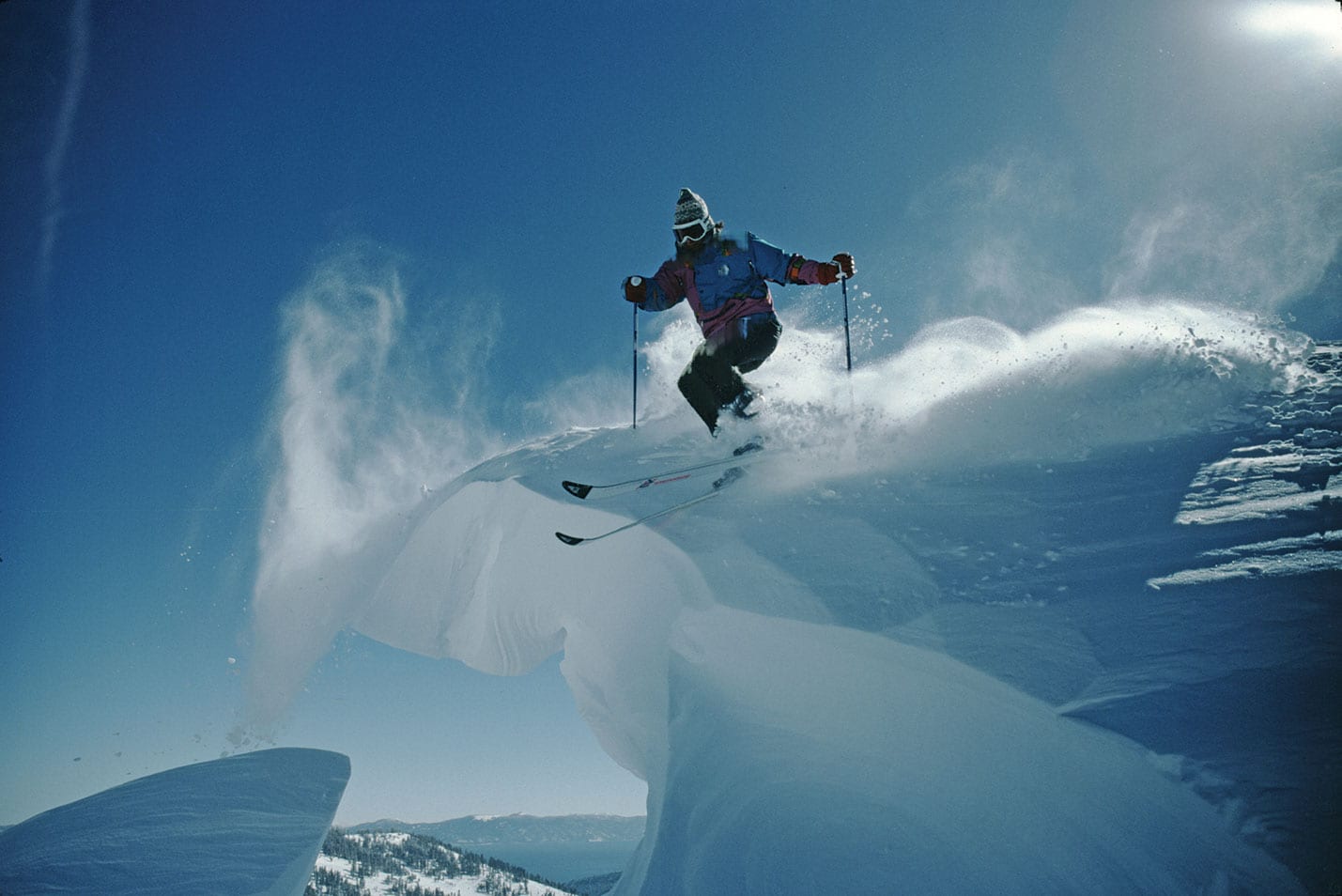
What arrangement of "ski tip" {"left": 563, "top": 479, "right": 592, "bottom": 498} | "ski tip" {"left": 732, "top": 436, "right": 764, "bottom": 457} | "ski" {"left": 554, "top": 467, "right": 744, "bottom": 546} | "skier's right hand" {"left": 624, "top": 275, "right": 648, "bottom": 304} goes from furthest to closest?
1. "skier's right hand" {"left": 624, "top": 275, "right": 648, "bottom": 304}
2. "ski tip" {"left": 732, "top": 436, "right": 764, "bottom": 457}
3. "ski tip" {"left": 563, "top": 479, "right": 592, "bottom": 498}
4. "ski" {"left": 554, "top": 467, "right": 744, "bottom": 546}

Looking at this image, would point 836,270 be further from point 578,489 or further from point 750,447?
point 578,489

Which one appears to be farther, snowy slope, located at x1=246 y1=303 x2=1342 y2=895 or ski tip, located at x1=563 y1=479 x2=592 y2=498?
ski tip, located at x1=563 y1=479 x2=592 y2=498

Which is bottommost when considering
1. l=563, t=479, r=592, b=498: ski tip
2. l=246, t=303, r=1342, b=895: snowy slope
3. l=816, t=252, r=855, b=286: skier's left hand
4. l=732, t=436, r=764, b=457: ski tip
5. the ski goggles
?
l=246, t=303, r=1342, b=895: snowy slope


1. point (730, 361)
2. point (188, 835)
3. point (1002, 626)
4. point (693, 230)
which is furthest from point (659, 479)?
point (188, 835)

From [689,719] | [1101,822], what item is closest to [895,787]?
[1101,822]

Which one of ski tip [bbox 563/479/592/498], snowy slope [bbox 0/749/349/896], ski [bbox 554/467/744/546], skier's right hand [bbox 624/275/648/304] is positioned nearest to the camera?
snowy slope [bbox 0/749/349/896]

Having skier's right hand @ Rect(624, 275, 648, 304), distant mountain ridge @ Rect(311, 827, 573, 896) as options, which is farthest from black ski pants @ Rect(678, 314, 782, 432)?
distant mountain ridge @ Rect(311, 827, 573, 896)

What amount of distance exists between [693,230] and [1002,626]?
214 inches

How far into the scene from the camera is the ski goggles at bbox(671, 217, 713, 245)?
737cm

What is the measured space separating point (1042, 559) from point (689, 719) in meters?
2.81

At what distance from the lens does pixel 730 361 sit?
748cm

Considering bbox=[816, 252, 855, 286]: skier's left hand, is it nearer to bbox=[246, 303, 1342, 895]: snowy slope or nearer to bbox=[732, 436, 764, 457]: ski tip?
bbox=[246, 303, 1342, 895]: snowy slope

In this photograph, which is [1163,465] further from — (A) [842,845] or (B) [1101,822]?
(A) [842,845]

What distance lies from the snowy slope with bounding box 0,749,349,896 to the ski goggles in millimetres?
7885
